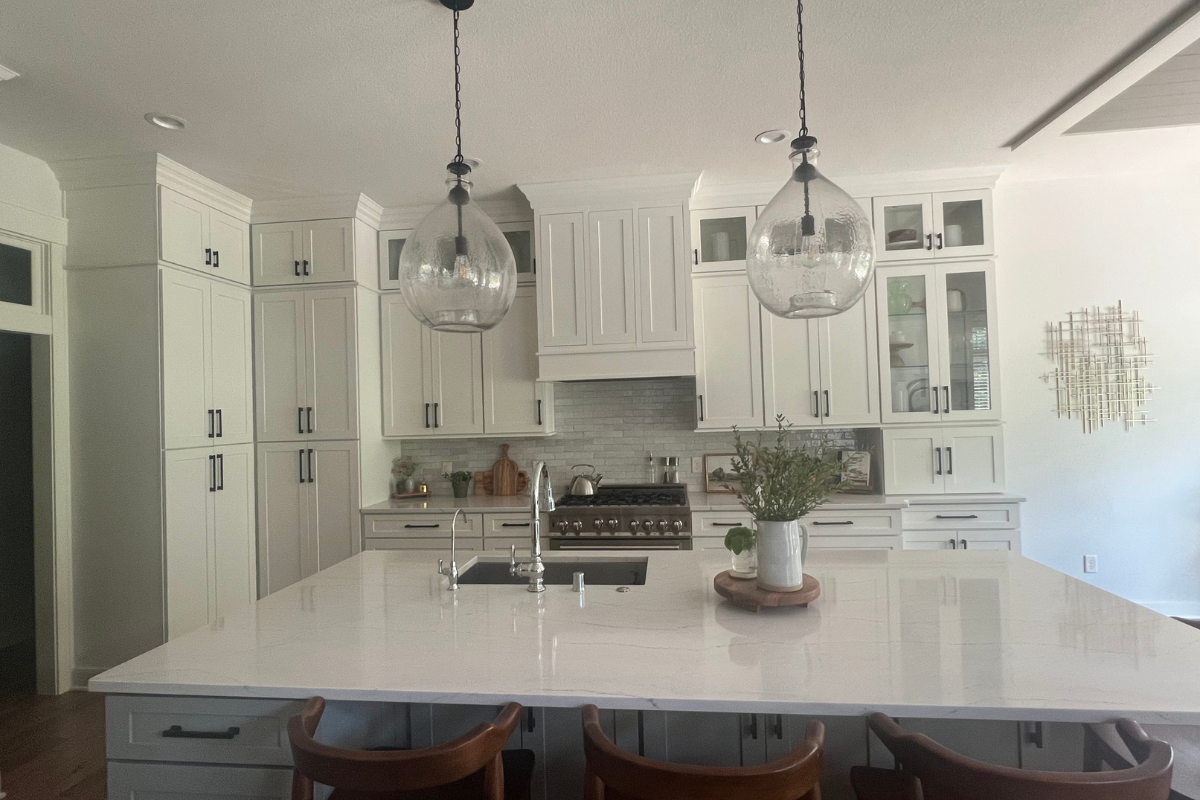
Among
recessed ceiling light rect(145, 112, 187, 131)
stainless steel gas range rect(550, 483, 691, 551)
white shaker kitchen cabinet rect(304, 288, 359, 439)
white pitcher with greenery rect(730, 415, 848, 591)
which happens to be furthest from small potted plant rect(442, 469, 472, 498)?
white pitcher with greenery rect(730, 415, 848, 591)

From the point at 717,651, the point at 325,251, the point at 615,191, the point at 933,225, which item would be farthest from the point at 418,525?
the point at 933,225

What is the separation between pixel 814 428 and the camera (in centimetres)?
396

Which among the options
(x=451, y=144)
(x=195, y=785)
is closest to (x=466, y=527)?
(x=451, y=144)

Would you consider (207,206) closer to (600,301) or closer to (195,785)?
(600,301)

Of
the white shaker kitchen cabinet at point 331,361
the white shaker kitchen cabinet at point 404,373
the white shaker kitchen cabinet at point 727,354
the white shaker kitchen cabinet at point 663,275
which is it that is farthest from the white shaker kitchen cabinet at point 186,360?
the white shaker kitchen cabinet at point 727,354

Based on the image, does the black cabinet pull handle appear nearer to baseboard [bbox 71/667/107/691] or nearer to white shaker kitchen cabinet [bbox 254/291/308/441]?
baseboard [bbox 71/667/107/691]

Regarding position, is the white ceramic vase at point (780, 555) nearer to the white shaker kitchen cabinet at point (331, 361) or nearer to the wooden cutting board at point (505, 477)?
the wooden cutting board at point (505, 477)

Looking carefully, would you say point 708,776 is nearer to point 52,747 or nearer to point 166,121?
point 52,747

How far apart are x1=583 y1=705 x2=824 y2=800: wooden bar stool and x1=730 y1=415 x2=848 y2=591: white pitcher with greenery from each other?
2.04ft

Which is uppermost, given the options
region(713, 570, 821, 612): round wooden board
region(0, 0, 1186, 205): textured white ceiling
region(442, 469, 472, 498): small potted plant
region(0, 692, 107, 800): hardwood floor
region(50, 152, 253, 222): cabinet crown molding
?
region(0, 0, 1186, 205): textured white ceiling

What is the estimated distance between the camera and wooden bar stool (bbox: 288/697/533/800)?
46.7 inches

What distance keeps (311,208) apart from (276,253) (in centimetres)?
35

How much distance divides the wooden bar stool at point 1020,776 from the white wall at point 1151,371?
3403 mm

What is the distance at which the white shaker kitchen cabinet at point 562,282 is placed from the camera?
3975mm
